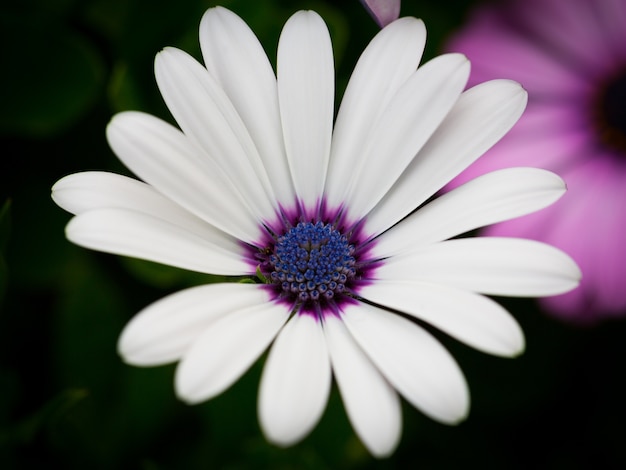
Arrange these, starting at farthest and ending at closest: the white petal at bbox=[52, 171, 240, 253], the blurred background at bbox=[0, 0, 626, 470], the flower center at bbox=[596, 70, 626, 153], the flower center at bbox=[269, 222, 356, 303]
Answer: the flower center at bbox=[596, 70, 626, 153] → the blurred background at bbox=[0, 0, 626, 470] → the flower center at bbox=[269, 222, 356, 303] → the white petal at bbox=[52, 171, 240, 253]

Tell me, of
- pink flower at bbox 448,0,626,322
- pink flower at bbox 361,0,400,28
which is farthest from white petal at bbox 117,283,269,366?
pink flower at bbox 448,0,626,322

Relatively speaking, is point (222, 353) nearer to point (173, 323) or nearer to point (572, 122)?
point (173, 323)

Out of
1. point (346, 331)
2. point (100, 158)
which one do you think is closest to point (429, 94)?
point (346, 331)

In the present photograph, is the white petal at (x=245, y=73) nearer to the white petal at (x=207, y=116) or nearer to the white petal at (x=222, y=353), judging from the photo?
the white petal at (x=207, y=116)

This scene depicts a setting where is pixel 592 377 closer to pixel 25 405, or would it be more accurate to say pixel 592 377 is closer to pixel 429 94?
pixel 429 94

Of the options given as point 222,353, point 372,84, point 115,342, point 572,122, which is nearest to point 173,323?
point 222,353

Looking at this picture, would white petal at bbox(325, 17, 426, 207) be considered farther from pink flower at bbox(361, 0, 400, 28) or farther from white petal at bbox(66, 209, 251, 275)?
white petal at bbox(66, 209, 251, 275)

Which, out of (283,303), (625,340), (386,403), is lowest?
(386,403)
